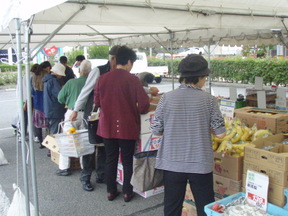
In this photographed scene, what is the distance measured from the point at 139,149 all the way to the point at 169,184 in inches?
53.7

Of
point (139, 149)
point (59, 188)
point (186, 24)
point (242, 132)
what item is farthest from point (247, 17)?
point (59, 188)

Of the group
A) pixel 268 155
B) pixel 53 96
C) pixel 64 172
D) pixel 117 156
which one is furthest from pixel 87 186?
pixel 268 155

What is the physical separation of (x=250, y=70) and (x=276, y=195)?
1427 centimetres

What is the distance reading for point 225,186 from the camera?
107 inches

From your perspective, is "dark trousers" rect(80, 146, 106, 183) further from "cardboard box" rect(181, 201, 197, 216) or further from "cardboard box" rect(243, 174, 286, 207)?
"cardboard box" rect(243, 174, 286, 207)

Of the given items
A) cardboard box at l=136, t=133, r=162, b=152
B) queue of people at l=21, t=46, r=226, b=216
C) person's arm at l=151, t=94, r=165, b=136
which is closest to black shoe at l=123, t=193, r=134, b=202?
queue of people at l=21, t=46, r=226, b=216

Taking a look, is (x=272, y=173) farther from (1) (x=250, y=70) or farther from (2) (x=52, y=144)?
(1) (x=250, y=70)

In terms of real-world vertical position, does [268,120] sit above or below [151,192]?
above

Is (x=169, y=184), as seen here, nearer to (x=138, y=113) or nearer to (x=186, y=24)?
(x=138, y=113)

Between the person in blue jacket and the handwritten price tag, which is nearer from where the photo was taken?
the handwritten price tag

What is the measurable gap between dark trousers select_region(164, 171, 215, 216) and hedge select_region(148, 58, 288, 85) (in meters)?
12.8

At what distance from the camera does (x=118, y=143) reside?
11.1ft

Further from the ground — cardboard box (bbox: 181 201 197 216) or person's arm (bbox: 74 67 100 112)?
person's arm (bbox: 74 67 100 112)

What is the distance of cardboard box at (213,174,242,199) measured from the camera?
2.63 meters
